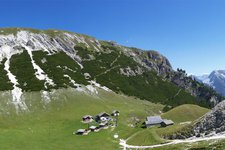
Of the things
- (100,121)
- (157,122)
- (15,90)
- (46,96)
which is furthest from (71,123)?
(15,90)

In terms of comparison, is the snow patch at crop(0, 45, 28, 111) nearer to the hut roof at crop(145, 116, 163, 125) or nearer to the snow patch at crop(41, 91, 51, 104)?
the snow patch at crop(41, 91, 51, 104)

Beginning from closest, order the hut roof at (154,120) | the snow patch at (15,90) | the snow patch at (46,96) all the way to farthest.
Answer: the hut roof at (154,120) → the snow patch at (15,90) → the snow patch at (46,96)

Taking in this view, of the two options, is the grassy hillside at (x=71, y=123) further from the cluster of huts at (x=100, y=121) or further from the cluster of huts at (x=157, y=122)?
the cluster of huts at (x=157, y=122)

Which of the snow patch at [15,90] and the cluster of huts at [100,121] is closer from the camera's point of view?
the cluster of huts at [100,121]

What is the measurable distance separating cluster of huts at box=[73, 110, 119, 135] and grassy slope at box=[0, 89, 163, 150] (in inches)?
112

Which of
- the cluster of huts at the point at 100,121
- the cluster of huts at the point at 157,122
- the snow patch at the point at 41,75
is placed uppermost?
the snow patch at the point at 41,75

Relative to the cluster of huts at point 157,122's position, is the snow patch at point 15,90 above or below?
above

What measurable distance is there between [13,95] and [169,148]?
9194 centimetres

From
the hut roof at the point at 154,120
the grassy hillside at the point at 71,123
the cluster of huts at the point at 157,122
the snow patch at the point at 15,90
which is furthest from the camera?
the snow patch at the point at 15,90

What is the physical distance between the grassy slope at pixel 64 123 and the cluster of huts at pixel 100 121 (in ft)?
9.29

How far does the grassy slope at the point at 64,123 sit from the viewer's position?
93688mm

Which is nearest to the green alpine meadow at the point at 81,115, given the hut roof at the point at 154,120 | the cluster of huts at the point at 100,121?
the cluster of huts at the point at 100,121

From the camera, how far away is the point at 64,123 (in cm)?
11988

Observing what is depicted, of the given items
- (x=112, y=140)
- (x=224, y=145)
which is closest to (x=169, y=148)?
(x=224, y=145)
